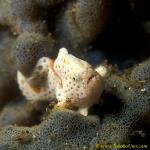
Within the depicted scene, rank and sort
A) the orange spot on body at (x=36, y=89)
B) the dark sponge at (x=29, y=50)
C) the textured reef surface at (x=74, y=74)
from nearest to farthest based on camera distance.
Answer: the textured reef surface at (x=74, y=74), the dark sponge at (x=29, y=50), the orange spot on body at (x=36, y=89)

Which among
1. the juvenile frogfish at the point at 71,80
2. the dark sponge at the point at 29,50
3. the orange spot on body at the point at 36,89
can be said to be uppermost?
the dark sponge at the point at 29,50

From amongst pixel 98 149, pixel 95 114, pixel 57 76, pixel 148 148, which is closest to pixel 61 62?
pixel 57 76

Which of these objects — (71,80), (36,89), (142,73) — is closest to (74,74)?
(71,80)

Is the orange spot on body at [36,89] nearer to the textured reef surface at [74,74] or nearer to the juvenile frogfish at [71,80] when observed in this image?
the textured reef surface at [74,74]

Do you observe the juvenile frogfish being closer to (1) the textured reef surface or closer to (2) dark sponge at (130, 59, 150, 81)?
(1) the textured reef surface

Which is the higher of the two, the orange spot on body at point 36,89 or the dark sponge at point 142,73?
the orange spot on body at point 36,89

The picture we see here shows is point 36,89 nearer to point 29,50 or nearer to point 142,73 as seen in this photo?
point 29,50

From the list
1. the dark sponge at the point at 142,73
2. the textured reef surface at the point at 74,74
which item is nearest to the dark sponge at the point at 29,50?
the textured reef surface at the point at 74,74

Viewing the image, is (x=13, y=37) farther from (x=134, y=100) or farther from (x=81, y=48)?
(x=134, y=100)
